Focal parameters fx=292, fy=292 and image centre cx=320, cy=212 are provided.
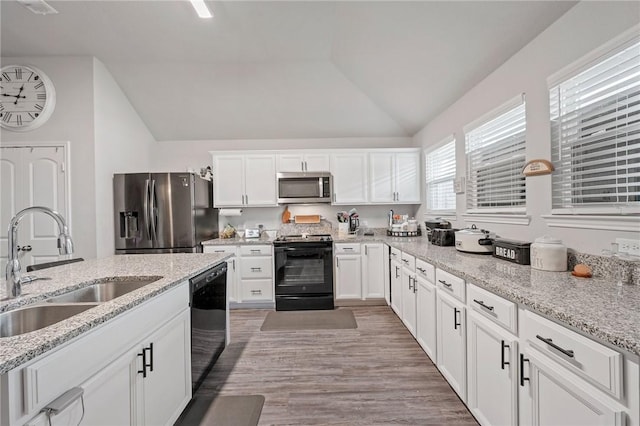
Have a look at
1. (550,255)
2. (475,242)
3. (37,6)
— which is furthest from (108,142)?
(550,255)

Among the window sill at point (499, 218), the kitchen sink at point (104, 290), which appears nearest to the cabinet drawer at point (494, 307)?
the window sill at point (499, 218)

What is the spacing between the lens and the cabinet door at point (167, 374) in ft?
4.64

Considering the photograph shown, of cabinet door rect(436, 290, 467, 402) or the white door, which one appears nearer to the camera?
cabinet door rect(436, 290, 467, 402)

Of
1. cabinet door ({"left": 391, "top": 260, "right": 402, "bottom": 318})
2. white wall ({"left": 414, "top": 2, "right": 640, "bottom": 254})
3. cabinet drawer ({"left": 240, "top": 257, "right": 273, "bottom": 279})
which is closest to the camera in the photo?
white wall ({"left": 414, "top": 2, "right": 640, "bottom": 254})

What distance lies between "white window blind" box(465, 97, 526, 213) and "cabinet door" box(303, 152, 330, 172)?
1920 millimetres

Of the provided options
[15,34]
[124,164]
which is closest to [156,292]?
[124,164]

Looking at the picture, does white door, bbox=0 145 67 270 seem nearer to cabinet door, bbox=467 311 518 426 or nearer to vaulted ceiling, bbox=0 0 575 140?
vaulted ceiling, bbox=0 0 575 140

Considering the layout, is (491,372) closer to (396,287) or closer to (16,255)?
(396,287)

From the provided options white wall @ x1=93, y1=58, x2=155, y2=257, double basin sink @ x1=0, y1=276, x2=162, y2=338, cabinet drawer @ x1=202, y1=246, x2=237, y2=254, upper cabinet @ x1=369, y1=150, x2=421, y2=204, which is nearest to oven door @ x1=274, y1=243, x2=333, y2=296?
cabinet drawer @ x1=202, y1=246, x2=237, y2=254

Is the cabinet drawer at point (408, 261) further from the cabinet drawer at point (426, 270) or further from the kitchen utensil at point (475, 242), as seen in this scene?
the kitchen utensil at point (475, 242)

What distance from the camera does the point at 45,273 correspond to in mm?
1897

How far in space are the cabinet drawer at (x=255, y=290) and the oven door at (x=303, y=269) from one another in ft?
0.48

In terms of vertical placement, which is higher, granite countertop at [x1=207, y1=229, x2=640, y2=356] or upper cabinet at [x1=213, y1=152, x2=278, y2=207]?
upper cabinet at [x1=213, y1=152, x2=278, y2=207]

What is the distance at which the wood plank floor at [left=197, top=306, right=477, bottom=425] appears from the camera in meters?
1.87
